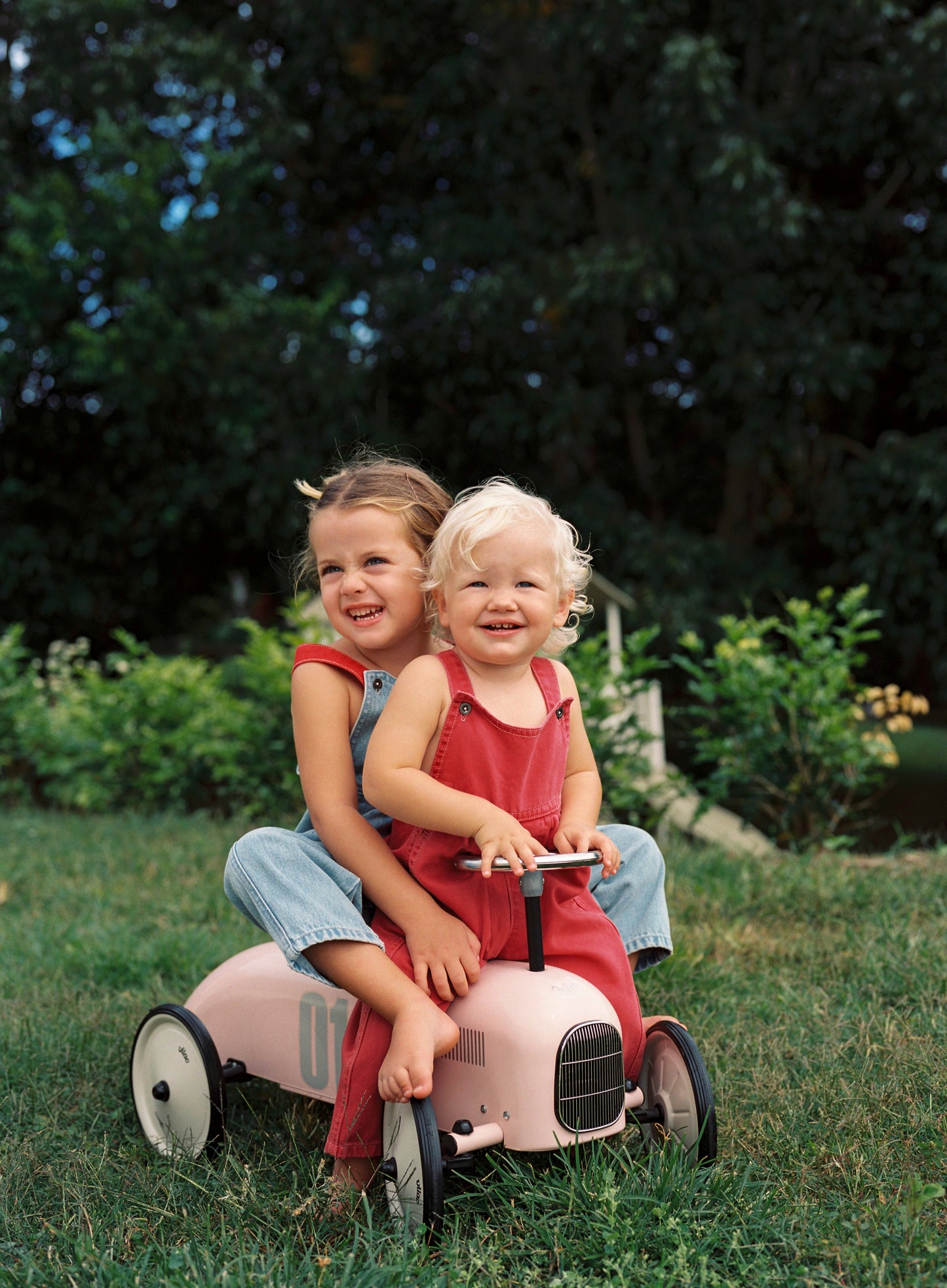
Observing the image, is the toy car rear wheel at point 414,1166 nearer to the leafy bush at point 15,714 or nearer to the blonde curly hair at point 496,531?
the blonde curly hair at point 496,531

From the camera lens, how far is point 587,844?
77.3 inches

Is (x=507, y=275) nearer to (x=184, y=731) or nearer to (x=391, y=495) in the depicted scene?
(x=184, y=731)

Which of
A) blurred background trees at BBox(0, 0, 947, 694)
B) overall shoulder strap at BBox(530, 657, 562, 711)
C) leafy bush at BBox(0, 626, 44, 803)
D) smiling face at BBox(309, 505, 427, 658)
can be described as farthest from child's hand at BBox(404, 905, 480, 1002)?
blurred background trees at BBox(0, 0, 947, 694)

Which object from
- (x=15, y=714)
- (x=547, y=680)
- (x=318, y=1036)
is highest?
(x=547, y=680)

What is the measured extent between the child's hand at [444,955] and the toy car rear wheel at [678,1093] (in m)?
0.41

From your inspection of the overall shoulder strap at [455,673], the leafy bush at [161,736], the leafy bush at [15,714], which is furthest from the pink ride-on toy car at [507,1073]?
the leafy bush at [15,714]

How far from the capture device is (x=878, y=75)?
9.55 meters

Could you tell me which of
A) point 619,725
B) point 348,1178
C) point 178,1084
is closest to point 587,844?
point 348,1178

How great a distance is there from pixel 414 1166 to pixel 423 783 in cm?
59

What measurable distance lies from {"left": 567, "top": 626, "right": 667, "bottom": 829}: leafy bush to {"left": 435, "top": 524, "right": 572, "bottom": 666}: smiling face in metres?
2.75

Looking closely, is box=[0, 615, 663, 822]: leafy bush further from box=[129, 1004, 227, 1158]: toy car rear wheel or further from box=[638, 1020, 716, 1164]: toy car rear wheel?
box=[638, 1020, 716, 1164]: toy car rear wheel

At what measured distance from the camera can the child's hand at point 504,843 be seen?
1747mm

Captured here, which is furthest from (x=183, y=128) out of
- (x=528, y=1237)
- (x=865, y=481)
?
(x=528, y=1237)

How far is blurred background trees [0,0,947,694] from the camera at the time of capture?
9.90 meters
